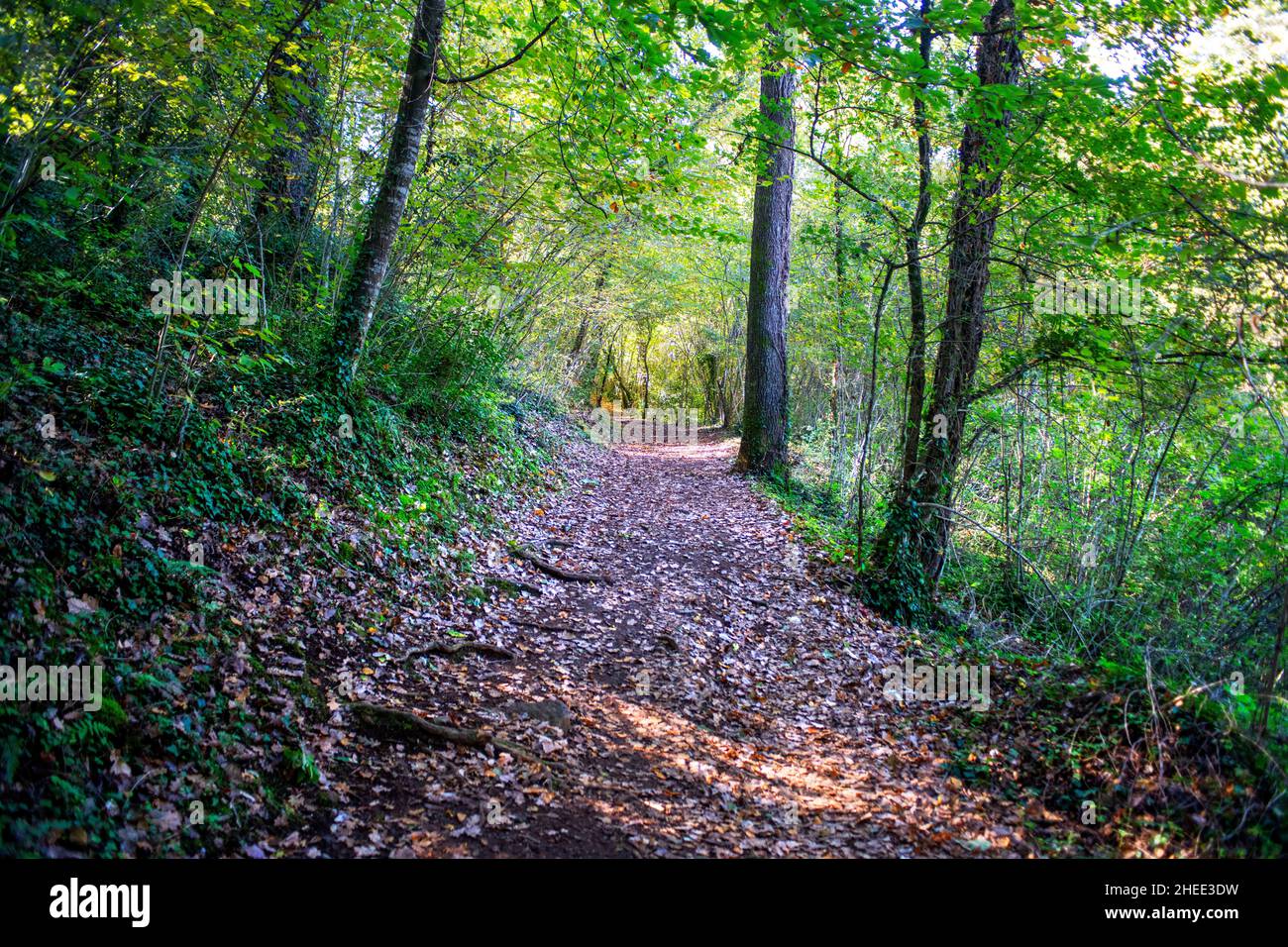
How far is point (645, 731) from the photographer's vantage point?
496 centimetres

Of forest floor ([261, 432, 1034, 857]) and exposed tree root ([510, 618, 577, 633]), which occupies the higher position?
exposed tree root ([510, 618, 577, 633])

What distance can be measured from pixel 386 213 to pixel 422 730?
18.2 ft

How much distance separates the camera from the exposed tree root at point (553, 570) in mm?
7875

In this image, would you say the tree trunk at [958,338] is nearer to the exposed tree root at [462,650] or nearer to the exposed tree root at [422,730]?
the exposed tree root at [462,650]

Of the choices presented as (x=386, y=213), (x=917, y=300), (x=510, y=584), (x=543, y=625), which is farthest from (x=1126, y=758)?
(x=386, y=213)

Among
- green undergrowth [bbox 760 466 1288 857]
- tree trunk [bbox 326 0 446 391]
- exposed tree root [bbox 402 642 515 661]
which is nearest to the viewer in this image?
green undergrowth [bbox 760 466 1288 857]

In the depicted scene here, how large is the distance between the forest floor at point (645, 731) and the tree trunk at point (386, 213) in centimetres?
275

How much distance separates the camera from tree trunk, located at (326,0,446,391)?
6.89 m

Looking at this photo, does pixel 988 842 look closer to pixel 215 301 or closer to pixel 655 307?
pixel 215 301

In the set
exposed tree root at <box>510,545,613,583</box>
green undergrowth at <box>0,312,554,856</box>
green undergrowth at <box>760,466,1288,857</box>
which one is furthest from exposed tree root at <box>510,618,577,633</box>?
green undergrowth at <box>760,466,1288,857</box>

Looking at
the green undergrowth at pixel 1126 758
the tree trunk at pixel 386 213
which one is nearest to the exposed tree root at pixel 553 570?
the tree trunk at pixel 386 213

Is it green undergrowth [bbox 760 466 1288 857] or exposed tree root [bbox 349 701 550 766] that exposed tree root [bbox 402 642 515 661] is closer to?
exposed tree root [bbox 349 701 550 766]

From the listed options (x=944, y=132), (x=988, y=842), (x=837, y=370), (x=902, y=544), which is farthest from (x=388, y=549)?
(x=837, y=370)

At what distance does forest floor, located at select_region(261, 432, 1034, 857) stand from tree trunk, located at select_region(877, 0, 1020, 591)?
1184 millimetres
